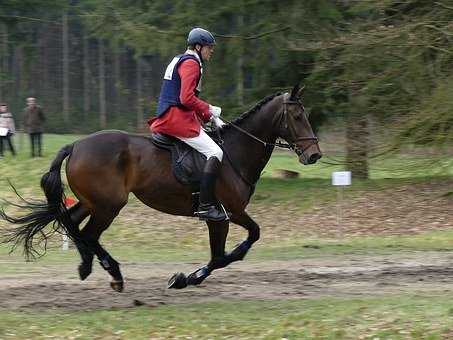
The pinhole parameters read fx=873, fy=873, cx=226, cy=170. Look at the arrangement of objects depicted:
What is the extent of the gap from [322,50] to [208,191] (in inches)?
347

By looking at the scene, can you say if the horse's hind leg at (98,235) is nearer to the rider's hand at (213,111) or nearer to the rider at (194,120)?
the rider at (194,120)

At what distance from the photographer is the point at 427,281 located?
450 inches

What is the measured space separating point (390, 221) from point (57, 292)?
33.5 feet

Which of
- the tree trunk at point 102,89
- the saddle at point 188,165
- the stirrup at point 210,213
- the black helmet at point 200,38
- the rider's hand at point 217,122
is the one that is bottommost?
the tree trunk at point 102,89

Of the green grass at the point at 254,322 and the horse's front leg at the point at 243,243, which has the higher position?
the horse's front leg at the point at 243,243

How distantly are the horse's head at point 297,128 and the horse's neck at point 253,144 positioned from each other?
0.19 metres

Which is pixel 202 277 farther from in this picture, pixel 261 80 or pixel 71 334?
pixel 261 80

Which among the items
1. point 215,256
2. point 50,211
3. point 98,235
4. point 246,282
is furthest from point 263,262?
point 50,211

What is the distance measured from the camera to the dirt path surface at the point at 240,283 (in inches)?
409

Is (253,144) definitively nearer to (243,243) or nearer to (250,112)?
(250,112)

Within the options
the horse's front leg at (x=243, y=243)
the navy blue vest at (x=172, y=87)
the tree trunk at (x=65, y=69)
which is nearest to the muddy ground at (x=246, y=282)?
the horse's front leg at (x=243, y=243)

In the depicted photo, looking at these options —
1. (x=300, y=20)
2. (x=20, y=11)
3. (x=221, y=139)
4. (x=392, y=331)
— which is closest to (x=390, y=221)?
(x=300, y=20)

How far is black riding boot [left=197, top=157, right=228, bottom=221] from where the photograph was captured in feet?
34.0

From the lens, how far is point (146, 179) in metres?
10.5
